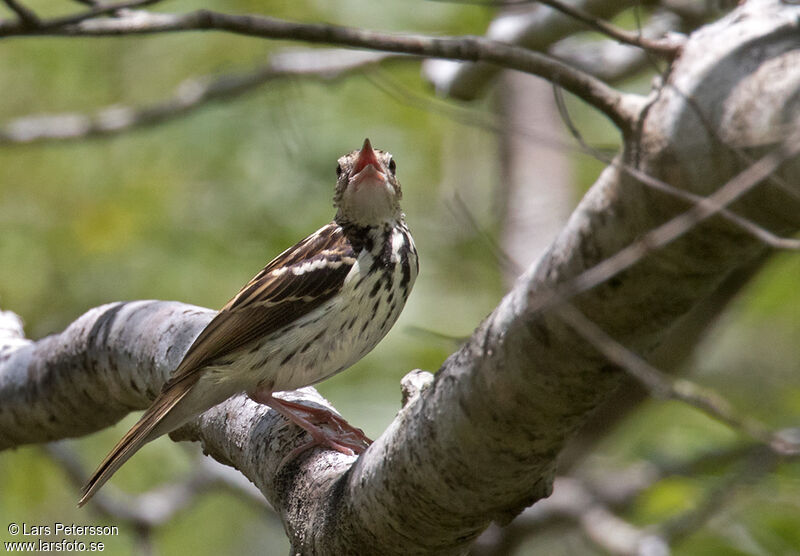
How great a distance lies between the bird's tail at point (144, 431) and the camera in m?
3.94

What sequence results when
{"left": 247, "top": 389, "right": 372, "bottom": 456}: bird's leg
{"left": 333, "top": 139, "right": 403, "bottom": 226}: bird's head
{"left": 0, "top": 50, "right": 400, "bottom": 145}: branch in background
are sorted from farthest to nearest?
{"left": 0, "top": 50, "right": 400, "bottom": 145}: branch in background
{"left": 333, "top": 139, "right": 403, "bottom": 226}: bird's head
{"left": 247, "top": 389, "right": 372, "bottom": 456}: bird's leg

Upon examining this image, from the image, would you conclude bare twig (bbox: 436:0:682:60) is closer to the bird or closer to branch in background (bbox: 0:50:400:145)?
the bird

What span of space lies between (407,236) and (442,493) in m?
2.21

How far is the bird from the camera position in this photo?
13.3 feet

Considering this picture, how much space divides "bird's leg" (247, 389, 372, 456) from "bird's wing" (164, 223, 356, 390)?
29 cm

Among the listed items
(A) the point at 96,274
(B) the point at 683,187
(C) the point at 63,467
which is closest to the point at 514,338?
(B) the point at 683,187

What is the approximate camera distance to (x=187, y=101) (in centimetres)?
723

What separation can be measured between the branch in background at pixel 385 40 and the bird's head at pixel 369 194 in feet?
5.19

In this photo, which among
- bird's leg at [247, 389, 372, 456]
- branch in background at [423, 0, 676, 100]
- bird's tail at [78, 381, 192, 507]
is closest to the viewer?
bird's leg at [247, 389, 372, 456]

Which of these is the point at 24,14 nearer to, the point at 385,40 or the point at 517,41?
the point at 385,40

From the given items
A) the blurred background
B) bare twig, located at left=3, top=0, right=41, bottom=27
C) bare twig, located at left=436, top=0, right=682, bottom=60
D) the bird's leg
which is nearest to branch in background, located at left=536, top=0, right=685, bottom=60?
bare twig, located at left=436, top=0, right=682, bottom=60

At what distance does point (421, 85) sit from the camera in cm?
931

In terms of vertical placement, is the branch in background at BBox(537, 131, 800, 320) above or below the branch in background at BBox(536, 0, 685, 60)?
below

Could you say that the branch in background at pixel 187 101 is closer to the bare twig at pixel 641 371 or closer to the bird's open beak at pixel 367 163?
the bird's open beak at pixel 367 163
